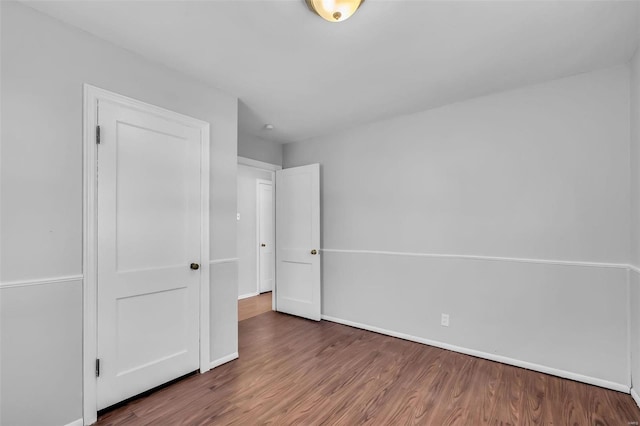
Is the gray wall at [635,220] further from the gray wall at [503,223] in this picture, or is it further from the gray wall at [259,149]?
the gray wall at [259,149]

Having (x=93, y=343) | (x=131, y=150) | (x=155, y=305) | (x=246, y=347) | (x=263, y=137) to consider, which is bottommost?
(x=246, y=347)

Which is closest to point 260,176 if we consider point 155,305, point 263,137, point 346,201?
point 263,137

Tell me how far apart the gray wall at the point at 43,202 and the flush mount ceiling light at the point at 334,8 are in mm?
1452

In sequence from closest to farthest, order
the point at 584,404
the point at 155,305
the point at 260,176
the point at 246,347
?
1. the point at 584,404
2. the point at 155,305
3. the point at 246,347
4. the point at 260,176

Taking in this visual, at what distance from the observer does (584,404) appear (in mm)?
2098

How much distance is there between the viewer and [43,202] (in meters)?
1.74

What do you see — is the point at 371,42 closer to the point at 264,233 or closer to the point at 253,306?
the point at 253,306

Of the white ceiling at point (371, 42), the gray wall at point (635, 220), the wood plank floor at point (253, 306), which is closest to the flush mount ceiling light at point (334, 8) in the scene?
the white ceiling at point (371, 42)

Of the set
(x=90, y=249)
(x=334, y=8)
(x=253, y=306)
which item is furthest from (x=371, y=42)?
(x=253, y=306)

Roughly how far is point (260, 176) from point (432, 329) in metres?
3.95

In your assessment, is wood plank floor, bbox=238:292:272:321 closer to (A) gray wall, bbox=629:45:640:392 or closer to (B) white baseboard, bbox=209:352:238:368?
(B) white baseboard, bbox=209:352:238:368

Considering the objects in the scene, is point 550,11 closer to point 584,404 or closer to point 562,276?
point 562,276

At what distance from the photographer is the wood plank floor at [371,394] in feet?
6.41

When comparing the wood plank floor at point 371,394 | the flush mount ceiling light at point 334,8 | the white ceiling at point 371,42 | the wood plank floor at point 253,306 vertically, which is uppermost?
the white ceiling at point 371,42
